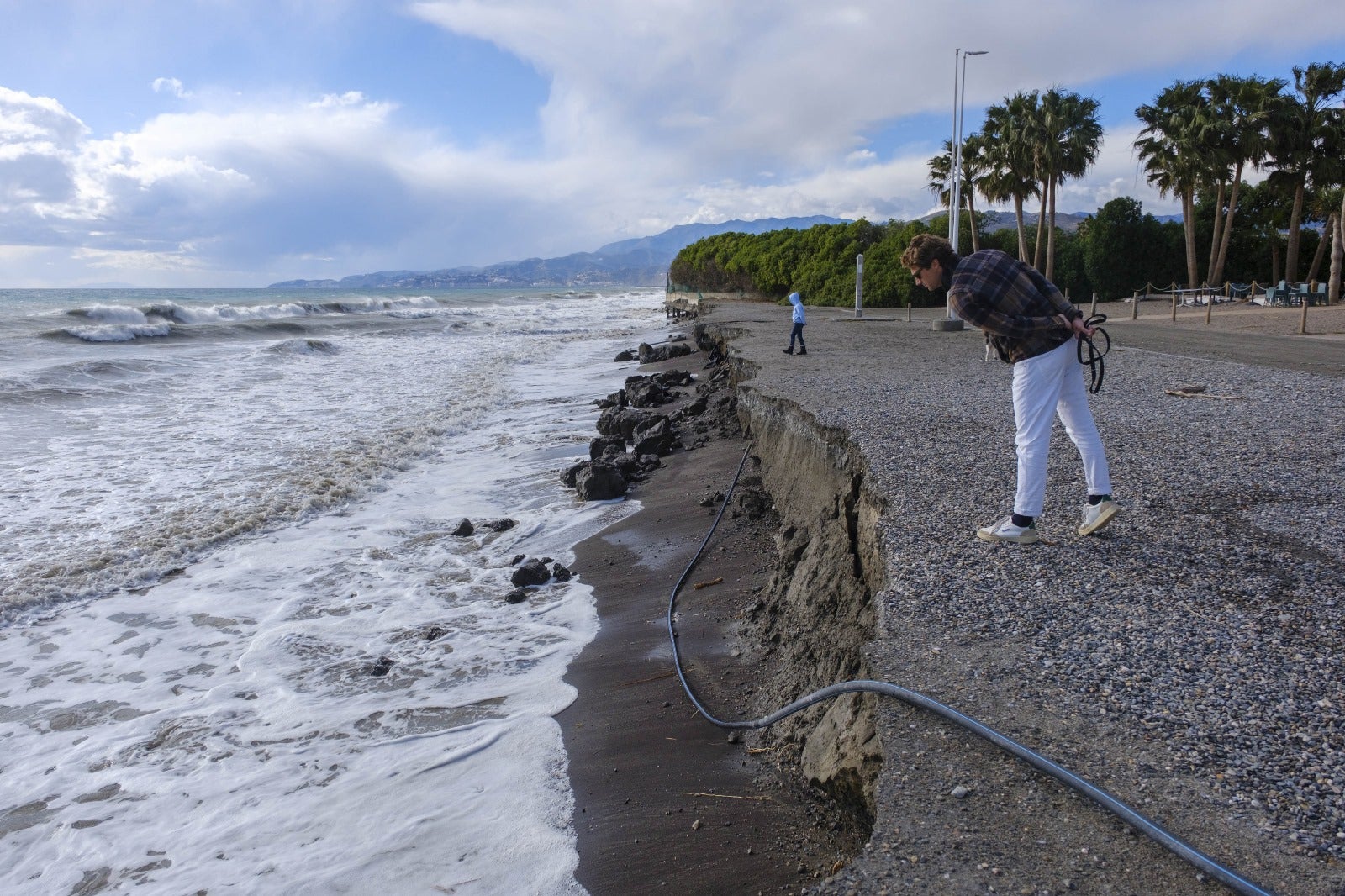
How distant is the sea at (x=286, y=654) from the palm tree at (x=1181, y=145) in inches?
1310

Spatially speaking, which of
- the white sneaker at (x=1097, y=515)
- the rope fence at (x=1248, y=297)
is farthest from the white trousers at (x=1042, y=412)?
the rope fence at (x=1248, y=297)

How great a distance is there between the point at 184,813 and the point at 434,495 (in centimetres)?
564

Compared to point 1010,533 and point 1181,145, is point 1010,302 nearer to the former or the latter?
point 1010,533

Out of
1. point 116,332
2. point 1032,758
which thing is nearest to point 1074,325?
point 1032,758

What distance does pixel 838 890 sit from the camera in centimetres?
235

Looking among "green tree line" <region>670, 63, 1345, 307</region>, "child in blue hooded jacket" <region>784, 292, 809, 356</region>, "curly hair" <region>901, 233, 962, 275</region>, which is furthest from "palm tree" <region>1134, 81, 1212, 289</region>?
"curly hair" <region>901, 233, 962, 275</region>

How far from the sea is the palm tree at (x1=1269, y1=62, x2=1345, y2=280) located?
32.8m

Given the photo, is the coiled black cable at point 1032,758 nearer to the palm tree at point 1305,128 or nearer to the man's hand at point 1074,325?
the man's hand at point 1074,325

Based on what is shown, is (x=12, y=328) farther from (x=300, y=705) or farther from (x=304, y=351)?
(x=300, y=705)

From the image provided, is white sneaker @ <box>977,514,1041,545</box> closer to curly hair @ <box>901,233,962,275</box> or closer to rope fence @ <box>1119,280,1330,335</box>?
curly hair @ <box>901,233,962,275</box>

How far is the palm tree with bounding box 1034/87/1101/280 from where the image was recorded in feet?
119

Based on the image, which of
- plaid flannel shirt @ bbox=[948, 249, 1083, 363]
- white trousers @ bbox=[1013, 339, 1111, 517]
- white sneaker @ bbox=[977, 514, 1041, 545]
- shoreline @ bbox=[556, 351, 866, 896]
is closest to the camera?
shoreline @ bbox=[556, 351, 866, 896]

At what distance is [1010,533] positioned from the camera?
177 inches

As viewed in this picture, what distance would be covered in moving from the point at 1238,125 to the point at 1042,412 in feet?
123
